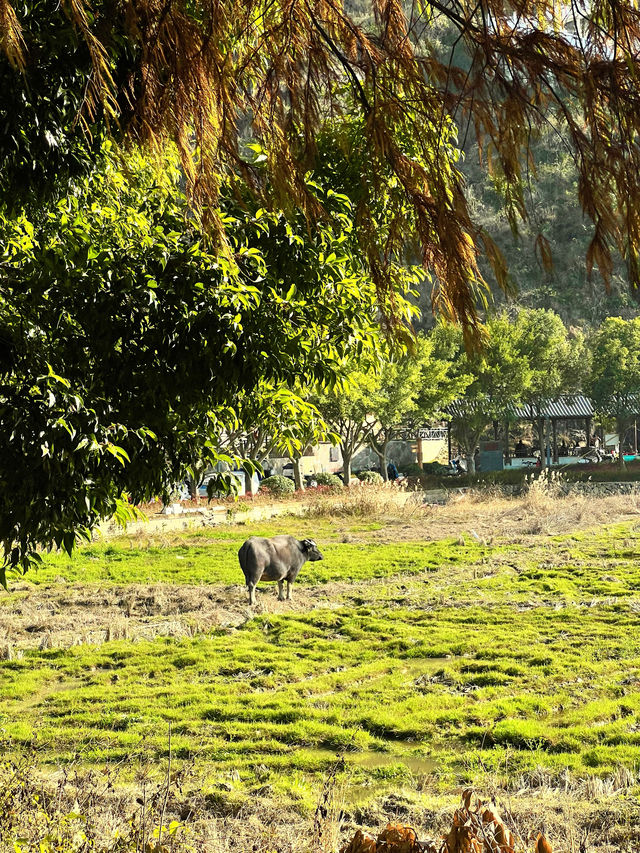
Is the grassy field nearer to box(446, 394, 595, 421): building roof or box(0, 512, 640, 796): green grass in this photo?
box(0, 512, 640, 796): green grass

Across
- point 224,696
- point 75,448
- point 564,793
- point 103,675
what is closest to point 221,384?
point 75,448

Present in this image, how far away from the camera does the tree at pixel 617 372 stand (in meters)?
50.8

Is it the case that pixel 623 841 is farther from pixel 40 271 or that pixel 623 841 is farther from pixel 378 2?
pixel 40 271

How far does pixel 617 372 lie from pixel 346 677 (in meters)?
44.6

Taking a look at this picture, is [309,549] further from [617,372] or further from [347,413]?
[617,372]

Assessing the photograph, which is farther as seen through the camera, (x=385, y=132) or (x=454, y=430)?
(x=454, y=430)

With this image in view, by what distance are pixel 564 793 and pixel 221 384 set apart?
3849mm

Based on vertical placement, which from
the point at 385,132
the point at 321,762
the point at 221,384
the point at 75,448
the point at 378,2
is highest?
the point at 378,2

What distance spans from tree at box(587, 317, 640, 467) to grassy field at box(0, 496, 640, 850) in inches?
1295

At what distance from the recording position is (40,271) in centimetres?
604

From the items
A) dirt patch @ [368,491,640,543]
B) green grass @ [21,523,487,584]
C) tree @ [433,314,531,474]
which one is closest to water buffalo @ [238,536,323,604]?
green grass @ [21,523,487,584]

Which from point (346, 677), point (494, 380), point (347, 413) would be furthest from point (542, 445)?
point (346, 677)

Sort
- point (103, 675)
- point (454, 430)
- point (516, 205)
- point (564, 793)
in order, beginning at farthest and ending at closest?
point (454, 430), point (103, 675), point (564, 793), point (516, 205)

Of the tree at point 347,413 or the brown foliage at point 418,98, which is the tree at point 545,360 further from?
the brown foliage at point 418,98
